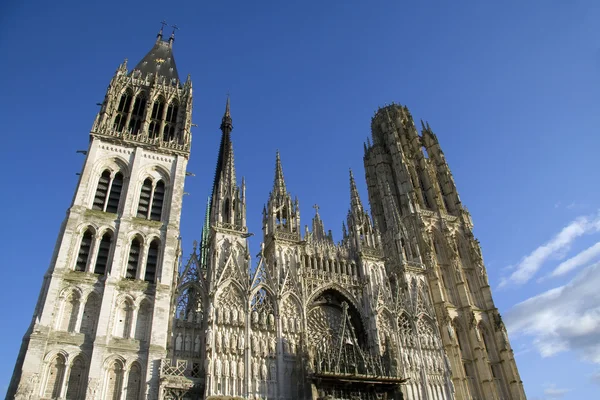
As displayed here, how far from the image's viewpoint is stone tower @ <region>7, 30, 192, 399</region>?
21734mm

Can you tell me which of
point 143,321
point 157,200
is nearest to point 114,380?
point 143,321

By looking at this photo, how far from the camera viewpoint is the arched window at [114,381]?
21770 millimetres

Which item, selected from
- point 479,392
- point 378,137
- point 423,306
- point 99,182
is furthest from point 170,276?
point 378,137

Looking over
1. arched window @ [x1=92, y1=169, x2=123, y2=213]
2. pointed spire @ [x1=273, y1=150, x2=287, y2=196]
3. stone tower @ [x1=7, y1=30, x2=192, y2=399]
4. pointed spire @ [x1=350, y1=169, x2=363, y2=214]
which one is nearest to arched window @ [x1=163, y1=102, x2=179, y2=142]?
stone tower @ [x1=7, y1=30, x2=192, y2=399]

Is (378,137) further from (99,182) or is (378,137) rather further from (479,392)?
(99,182)

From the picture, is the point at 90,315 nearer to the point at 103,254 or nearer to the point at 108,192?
the point at 103,254

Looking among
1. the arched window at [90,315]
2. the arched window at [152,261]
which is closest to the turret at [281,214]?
the arched window at [152,261]

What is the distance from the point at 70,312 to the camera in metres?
23.3

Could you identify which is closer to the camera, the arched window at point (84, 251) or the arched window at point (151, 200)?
the arched window at point (84, 251)

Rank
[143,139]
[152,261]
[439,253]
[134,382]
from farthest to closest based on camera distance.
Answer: [439,253] → [143,139] → [152,261] → [134,382]

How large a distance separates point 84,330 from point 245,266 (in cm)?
978

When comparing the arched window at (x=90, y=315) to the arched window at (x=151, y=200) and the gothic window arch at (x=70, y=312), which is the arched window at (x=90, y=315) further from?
the arched window at (x=151, y=200)

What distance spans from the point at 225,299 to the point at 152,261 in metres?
4.86

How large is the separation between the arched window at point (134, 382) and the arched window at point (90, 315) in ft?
9.10
